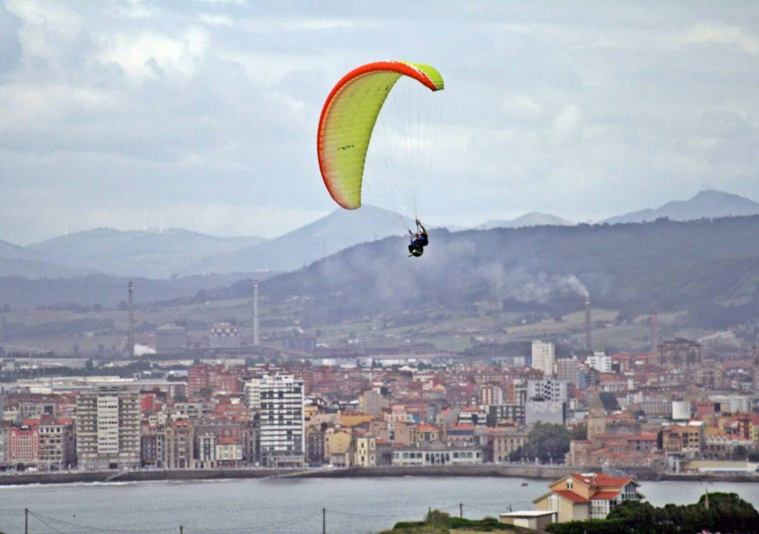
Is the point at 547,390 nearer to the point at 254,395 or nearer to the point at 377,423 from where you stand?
the point at 254,395

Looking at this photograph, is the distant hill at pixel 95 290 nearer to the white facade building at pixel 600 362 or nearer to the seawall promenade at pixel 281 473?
the white facade building at pixel 600 362

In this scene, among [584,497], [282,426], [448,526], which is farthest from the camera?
[282,426]

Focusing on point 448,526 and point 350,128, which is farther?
point 448,526

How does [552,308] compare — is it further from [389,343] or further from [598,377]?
[598,377]

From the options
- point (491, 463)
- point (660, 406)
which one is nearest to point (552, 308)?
point (660, 406)

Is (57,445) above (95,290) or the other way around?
the other way around

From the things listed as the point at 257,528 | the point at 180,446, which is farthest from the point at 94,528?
the point at 180,446

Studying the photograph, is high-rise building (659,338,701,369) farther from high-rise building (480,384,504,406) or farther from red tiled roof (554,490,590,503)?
red tiled roof (554,490,590,503)
